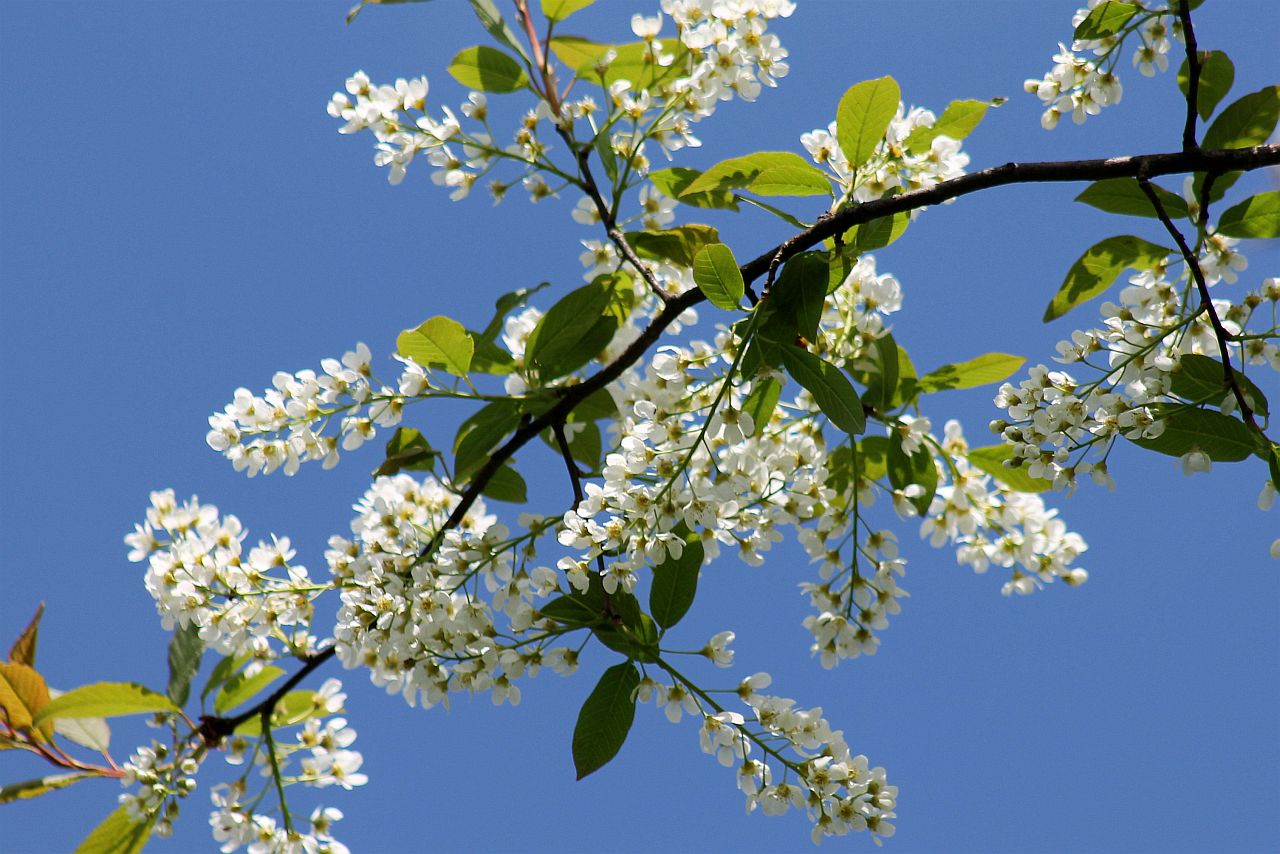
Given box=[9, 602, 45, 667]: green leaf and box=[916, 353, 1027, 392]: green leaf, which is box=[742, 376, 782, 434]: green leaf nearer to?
box=[916, 353, 1027, 392]: green leaf

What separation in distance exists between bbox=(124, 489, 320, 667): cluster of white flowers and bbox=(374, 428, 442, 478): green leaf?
293 millimetres

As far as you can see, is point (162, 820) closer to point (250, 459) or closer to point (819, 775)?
point (250, 459)

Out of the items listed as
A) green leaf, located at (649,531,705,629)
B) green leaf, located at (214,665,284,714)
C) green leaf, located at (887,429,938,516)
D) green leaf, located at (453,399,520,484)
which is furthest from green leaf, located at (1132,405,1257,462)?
green leaf, located at (214,665,284,714)

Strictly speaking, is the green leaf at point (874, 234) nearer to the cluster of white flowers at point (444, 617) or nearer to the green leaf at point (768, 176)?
the green leaf at point (768, 176)

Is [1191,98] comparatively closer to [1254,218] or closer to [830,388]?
[1254,218]

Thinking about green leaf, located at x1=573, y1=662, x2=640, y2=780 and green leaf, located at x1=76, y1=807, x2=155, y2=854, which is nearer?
green leaf, located at x1=573, y1=662, x2=640, y2=780

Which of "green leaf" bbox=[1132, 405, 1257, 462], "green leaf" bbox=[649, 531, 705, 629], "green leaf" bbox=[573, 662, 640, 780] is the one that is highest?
"green leaf" bbox=[1132, 405, 1257, 462]

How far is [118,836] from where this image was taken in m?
2.03

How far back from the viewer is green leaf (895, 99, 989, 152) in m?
1.94

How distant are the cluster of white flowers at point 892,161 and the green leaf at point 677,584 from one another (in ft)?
2.42

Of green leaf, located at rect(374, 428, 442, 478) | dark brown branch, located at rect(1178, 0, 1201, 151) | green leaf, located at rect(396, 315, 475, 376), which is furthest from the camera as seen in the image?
green leaf, located at rect(374, 428, 442, 478)

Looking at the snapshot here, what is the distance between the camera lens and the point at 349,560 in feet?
6.81

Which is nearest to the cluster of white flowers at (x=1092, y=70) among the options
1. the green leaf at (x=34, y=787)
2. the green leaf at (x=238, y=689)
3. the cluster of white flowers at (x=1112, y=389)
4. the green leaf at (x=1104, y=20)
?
the green leaf at (x=1104, y=20)

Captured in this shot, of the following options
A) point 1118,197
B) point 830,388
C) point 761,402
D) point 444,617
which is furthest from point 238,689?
point 1118,197
